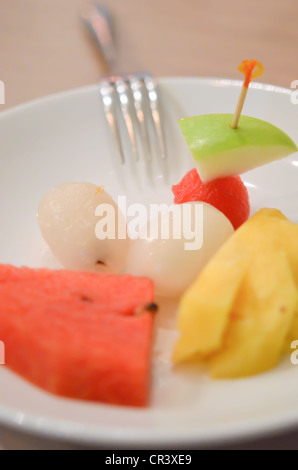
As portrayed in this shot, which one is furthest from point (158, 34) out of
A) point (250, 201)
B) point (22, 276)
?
point (22, 276)

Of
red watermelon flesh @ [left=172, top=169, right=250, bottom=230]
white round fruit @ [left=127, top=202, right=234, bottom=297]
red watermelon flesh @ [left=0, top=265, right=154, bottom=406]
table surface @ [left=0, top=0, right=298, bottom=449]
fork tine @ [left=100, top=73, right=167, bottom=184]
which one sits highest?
table surface @ [left=0, top=0, right=298, bottom=449]

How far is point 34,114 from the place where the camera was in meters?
1.14

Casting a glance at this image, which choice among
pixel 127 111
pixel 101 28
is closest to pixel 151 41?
pixel 101 28

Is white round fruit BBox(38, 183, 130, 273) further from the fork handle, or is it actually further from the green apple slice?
the fork handle

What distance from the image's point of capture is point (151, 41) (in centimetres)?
169

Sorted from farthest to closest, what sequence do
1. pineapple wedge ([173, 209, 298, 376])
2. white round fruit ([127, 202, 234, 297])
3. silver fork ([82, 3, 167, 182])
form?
1. silver fork ([82, 3, 167, 182])
2. white round fruit ([127, 202, 234, 297])
3. pineapple wedge ([173, 209, 298, 376])

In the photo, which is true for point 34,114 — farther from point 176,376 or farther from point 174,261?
point 176,376

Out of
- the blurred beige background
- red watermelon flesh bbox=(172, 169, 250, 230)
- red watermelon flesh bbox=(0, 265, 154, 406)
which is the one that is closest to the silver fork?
red watermelon flesh bbox=(172, 169, 250, 230)

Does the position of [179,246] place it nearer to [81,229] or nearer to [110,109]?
[81,229]

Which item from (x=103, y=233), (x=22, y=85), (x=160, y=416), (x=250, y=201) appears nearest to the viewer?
(x=160, y=416)

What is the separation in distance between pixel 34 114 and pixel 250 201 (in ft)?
1.85

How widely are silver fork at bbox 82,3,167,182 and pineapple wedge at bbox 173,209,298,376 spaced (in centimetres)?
48

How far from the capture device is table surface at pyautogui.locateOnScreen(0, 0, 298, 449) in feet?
4.99

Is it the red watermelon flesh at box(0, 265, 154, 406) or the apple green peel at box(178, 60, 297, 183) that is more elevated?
the apple green peel at box(178, 60, 297, 183)
